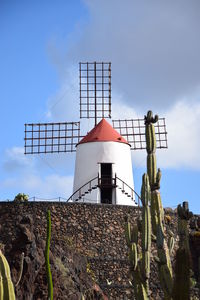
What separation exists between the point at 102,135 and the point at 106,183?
2241mm

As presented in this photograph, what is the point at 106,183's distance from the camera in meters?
30.2

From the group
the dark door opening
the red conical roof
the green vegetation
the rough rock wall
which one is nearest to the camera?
the green vegetation

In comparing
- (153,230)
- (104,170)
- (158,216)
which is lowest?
(153,230)

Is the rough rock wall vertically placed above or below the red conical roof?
below

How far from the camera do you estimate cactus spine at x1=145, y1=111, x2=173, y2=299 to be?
13.0 meters

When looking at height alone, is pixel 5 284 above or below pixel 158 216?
below

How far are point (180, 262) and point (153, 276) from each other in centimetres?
1567

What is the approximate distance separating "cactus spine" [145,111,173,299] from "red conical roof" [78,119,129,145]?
1573 cm

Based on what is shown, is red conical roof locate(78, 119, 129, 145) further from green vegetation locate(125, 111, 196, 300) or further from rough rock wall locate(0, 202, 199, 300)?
green vegetation locate(125, 111, 196, 300)

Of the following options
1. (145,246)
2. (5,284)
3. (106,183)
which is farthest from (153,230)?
(106,183)

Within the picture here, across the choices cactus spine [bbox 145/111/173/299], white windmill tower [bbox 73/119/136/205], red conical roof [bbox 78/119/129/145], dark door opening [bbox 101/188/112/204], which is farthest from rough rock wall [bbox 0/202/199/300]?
cactus spine [bbox 145/111/173/299]

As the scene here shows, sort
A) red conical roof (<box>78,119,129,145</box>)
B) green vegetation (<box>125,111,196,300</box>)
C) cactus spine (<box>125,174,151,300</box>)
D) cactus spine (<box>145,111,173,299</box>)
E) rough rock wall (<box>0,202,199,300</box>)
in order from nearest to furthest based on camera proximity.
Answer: green vegetation (<box>125,111,196,300</box>)
cactus spine (<box>145,111,173,299</box>)
cactus spine (<box>125,174,151,300</box>)
rough rock wall (<box>0,202,199,300</box>)
red conical roof (<box>78,119,129,145</box>)

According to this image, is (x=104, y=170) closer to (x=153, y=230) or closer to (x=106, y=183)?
(x=106, y=183)

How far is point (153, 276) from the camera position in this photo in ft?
85.9
